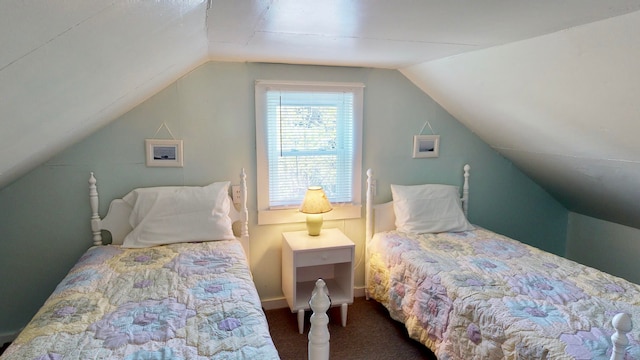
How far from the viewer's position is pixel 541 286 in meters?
2.05

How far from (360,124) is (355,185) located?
0.48 meters

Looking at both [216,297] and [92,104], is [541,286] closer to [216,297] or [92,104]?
[216,297]

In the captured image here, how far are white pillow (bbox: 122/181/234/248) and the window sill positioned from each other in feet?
1.10

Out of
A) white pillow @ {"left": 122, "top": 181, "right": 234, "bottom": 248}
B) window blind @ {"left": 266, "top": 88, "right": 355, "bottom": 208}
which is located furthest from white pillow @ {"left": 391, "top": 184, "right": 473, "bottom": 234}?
white pillow @ {"left": 122, "top": 181, "right": 234, "bottom": 248}

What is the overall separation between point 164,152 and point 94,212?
0.60m

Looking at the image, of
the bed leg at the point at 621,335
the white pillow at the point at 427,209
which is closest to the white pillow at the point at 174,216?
the white pillow at the point at 427,209

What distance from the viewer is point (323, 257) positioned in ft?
9.05

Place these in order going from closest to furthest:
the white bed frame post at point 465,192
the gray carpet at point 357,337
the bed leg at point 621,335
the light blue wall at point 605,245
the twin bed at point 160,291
Answer: the bed leg at point 621,335 → the twin bed at point 160,291 → the gray carpet at point 357,337 → the light blue wall at point 605,245 → the white bed frame post at point 465,192

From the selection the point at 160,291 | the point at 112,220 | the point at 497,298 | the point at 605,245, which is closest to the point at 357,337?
the point at 497,298

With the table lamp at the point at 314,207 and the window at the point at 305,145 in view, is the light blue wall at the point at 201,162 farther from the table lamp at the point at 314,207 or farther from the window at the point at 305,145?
the table lamp at the point at 314,207

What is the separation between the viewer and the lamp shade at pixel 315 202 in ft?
9.25

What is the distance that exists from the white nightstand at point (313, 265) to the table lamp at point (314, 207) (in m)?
0.08

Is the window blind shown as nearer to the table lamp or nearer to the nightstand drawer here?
the table lamp

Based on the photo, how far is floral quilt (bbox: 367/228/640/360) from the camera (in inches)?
64.0
